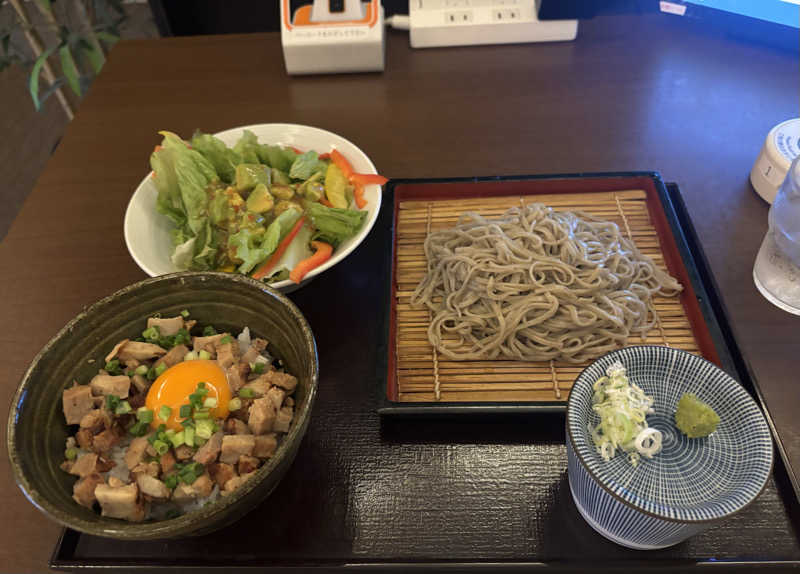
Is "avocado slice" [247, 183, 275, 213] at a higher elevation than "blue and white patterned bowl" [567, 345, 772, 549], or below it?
higher

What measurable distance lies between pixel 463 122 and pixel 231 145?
2.75 ft

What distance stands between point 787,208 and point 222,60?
85.5 inches

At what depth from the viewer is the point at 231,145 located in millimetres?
1817

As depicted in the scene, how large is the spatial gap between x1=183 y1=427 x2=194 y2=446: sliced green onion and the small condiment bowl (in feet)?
0.50

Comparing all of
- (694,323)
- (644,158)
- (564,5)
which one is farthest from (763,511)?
(564,5)

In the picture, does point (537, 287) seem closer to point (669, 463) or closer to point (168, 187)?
point (669, 463)

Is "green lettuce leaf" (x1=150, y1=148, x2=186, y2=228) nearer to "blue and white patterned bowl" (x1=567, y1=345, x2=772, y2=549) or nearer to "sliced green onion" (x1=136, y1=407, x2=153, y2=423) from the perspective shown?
"sliced green onion" (x1=136, y1=407, x2=153, y2=423)

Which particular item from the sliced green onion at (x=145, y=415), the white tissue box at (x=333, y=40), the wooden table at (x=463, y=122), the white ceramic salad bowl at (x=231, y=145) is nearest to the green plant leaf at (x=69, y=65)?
the wooden table at (x=463, y=122)

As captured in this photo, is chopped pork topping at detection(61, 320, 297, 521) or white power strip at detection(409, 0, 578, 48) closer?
chopped pork topping at detection(61, 320, 297, 521)

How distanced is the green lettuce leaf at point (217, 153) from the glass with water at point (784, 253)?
147 centimetres

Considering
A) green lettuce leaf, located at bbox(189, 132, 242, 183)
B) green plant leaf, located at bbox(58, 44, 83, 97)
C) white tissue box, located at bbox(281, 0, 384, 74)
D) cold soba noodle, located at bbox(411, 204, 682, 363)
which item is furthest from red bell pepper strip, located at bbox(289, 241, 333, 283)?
green plant leaf, located at bbox(58, 44, 83, 97)

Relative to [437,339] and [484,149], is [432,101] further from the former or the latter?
[437,339]

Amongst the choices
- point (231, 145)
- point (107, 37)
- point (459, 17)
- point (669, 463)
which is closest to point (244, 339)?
point (231, 145)

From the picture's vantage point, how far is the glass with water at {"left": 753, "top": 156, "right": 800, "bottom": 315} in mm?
1444
